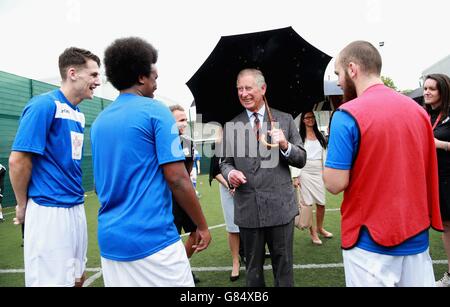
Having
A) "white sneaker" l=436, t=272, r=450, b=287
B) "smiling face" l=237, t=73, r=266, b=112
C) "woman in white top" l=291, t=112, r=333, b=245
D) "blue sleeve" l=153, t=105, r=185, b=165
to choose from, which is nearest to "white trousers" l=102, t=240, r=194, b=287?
"blue sleeve" l=153, t=105, r=185, b=165

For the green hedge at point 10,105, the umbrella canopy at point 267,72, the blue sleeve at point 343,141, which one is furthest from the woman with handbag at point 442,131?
the green hedge at point 10,105

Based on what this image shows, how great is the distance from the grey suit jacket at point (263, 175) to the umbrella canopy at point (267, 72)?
11.0 inches

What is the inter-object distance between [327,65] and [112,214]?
2387 millimetres

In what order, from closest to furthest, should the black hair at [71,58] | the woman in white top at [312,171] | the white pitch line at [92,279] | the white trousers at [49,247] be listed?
the white trousers at [49,247], the black hair at [71,58], the white pitch line at [92,279], the woman in white top at [312,171]

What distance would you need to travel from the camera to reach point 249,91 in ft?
10.1

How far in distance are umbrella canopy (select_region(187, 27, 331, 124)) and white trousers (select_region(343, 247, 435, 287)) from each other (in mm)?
1786

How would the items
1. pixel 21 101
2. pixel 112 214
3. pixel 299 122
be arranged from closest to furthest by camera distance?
1. pixel 112 214
2. pixel 299 122
3. pixel 21 101

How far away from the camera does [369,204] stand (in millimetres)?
2002

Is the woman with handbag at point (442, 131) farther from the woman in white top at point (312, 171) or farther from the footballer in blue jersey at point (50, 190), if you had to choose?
the footballer in blue jersey at point (50, 190)

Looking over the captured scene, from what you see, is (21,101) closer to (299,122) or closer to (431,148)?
(299,122)

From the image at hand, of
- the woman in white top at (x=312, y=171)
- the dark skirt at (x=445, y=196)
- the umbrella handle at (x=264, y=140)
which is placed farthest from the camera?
the woman in white top at (x=312, y=171)

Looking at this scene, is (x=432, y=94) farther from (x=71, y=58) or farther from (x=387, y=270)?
(x=71, y=58)

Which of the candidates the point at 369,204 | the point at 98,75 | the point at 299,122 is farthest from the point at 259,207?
the point at 299,122

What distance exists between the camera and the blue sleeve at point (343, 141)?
6.52ft
